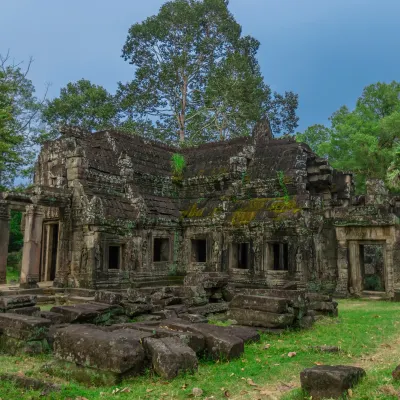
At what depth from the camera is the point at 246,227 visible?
1725 centimetres

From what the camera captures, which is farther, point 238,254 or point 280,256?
point 238,254

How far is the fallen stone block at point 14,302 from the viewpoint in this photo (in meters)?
9.55

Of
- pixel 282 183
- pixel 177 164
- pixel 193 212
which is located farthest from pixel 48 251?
pixel 282 183

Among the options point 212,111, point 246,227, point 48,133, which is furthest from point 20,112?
point 246,227

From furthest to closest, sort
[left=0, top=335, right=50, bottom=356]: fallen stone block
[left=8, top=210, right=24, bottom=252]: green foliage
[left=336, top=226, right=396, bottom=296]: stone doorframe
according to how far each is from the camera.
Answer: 1. [left=8, top=210, right=24, bottom=252]: green foliage
2. [left=336, top=226, right=396, bottom=296]: stone doorframe
3. [left=0, top=335, right=50, bottom=356]: fallen stone block

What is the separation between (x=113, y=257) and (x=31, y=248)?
311cm

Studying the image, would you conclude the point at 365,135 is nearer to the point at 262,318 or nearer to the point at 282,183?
the point at 282,183

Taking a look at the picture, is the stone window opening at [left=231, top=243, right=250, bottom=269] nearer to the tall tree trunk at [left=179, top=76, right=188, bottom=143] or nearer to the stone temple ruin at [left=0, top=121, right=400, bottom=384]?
the stone temple ruin at [left=0, top=121, right=400, bottom=384]

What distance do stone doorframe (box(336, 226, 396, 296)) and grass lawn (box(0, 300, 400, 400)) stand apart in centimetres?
733

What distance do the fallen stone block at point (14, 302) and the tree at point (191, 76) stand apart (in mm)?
24374

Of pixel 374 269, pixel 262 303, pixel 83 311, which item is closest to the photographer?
pixel 83 311

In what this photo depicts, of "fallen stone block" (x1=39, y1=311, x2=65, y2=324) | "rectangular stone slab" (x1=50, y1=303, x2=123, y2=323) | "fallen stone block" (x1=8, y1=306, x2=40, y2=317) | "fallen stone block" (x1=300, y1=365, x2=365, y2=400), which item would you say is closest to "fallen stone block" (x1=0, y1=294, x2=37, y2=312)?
"fallen stone block" (x1=8, y1=306, x2=40, y2=317)

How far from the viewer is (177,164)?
2072 centimetres

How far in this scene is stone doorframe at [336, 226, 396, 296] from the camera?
55.3ft
